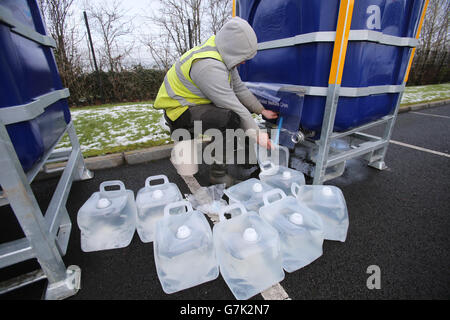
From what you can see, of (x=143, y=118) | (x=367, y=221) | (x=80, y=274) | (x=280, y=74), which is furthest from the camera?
(x=143, y=118)

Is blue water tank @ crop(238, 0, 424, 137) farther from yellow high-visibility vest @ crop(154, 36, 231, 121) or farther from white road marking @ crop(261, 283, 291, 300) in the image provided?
white road marking @ crop(261, 283, 291, 300)

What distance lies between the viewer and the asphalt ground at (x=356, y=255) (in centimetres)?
122

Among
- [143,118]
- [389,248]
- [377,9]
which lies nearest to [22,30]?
[377,9]

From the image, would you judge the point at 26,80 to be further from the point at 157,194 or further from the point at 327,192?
the point at 327,192

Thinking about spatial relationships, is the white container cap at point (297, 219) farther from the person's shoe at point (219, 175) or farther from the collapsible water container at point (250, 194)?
the person's shoe at point (219, 175)

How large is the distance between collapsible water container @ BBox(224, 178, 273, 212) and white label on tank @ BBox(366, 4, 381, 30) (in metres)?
1.38

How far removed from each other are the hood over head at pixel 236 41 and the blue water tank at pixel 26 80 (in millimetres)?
1259

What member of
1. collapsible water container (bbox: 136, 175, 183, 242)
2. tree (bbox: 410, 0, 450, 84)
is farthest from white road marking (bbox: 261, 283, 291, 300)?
tree (bbox: 410, 0, 450, 84)

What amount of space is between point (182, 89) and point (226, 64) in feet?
1.42

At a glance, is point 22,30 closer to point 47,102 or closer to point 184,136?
point 47,102

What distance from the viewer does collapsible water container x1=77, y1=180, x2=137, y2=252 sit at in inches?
58.1

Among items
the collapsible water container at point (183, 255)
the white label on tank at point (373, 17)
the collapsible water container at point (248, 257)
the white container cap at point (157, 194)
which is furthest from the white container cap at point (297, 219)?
the white label on tank at point (373, 17)

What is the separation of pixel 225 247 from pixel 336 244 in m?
0.85

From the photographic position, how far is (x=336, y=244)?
153 centimetres
